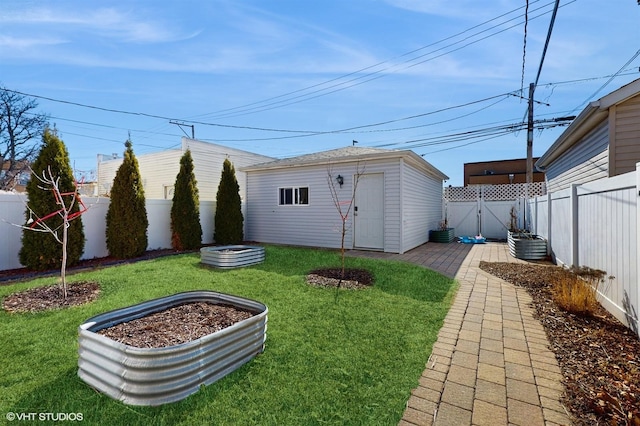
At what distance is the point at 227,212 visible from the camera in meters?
9.74

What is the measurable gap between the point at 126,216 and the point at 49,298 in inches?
151

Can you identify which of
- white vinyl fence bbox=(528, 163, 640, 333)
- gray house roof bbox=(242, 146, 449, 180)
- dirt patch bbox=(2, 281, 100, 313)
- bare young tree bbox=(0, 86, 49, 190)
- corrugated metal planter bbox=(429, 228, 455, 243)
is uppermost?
bare young tree bbox=(0, 86, 49, 190)

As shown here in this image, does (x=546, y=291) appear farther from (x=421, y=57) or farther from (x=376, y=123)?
(x=376, y=123)

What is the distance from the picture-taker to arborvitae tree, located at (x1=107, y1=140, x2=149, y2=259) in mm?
7410

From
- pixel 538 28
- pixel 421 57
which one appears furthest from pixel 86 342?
pixel 421 57

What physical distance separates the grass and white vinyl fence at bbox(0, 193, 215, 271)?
2.05m

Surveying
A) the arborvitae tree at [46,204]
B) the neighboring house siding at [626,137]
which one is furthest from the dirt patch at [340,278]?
the arborvitae tree at [46,204]

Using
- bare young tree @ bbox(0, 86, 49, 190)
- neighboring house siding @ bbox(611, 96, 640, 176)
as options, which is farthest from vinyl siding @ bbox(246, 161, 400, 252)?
bare young tree @ bbox(0, 86, 49, 190)

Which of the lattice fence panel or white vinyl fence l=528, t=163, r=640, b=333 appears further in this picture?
the lattice fence panel

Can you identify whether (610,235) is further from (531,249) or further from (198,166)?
(198,166)

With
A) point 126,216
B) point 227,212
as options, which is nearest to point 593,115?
point 227,212

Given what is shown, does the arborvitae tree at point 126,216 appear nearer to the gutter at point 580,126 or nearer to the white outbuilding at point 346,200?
the white outbuilding at point 346,200

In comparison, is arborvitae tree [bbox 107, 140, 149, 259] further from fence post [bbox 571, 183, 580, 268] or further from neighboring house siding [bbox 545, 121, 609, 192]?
neighboring house siding [bbox 545, 121, 609, 192]

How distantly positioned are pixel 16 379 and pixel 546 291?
6244 mm
